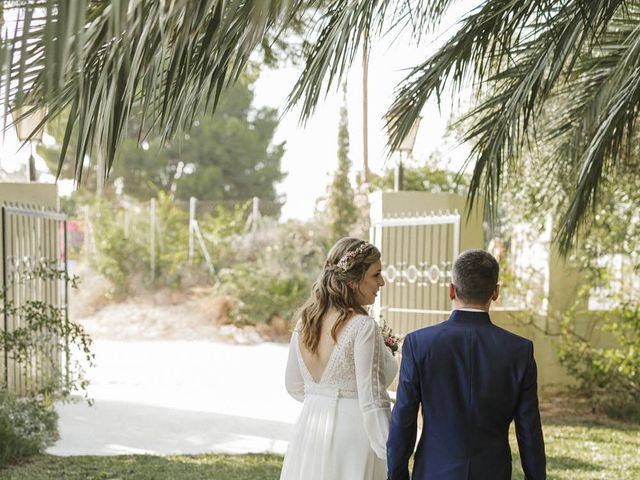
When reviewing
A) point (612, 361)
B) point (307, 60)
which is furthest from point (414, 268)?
point (307, 60)

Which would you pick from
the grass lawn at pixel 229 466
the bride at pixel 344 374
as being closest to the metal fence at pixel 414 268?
the grass lawn at pixel 229 466

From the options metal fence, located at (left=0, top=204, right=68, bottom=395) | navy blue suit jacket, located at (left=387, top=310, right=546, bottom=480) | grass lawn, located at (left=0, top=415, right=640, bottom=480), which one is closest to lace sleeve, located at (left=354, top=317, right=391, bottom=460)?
navy blue suit jacket, located at (left=387, top=310, right=546, bottom=480)

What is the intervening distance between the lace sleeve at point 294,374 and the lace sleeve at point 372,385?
38 cm

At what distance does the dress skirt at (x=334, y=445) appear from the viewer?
3.43 m

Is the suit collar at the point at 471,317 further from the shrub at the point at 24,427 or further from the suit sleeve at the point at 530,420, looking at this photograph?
the shrub at the point at 24,427

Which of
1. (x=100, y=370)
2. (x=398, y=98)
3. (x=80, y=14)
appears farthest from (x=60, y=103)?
(x=100, y=370)

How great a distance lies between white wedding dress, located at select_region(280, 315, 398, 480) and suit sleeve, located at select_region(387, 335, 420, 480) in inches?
9.7

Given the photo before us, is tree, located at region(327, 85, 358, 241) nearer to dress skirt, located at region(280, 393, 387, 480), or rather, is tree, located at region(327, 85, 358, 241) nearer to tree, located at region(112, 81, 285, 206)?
tree, located at region(112, 81, 285, 206)

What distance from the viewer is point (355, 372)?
347 centimetres

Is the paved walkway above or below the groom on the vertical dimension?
below

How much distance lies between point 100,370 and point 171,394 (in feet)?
7.34

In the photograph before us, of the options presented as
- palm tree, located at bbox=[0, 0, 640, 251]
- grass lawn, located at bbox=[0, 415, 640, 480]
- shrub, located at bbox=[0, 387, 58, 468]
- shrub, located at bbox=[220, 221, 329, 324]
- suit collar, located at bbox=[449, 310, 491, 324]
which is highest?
palm tree, located at bbox=[0, 0, 640, 251]

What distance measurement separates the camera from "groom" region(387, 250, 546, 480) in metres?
2.91

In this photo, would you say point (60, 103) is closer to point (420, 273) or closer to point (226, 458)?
point (226, 458)
